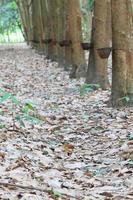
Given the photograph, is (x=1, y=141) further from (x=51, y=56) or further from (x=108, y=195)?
(x=51, y=56)

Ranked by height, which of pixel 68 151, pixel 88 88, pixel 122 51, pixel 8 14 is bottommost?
pixel 68 151

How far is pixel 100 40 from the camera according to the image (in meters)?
12.2

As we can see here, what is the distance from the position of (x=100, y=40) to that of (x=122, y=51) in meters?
2.66

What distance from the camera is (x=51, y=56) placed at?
78.5 ft

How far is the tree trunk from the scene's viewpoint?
478 inches

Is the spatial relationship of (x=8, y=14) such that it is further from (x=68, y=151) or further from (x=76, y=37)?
(x=68, y=151)

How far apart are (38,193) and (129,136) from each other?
2766 millimetres

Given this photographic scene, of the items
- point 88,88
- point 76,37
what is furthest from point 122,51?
point 76,37

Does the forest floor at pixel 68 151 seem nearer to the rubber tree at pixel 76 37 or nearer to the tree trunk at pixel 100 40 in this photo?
the tree trunk at pixel 100 40

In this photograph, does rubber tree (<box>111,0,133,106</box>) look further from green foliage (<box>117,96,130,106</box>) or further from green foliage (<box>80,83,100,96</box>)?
green foliage (<box>80,83,100,96</box>)

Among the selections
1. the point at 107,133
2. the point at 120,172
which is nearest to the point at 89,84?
the point at 107,133

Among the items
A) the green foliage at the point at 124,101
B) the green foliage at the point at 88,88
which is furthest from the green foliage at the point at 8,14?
the green foliage at the point at 124,101

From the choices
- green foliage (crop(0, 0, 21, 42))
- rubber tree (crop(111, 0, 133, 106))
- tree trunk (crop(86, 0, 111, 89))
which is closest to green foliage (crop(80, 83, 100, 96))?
tree trunk (crop(86, 0, 111, 89))

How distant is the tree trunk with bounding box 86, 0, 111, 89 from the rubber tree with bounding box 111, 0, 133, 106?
7.83 ft
